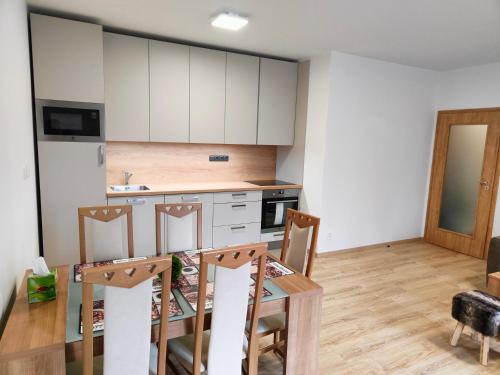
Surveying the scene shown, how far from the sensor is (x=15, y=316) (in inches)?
59.9

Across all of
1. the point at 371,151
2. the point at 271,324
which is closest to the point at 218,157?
the point at 371,151

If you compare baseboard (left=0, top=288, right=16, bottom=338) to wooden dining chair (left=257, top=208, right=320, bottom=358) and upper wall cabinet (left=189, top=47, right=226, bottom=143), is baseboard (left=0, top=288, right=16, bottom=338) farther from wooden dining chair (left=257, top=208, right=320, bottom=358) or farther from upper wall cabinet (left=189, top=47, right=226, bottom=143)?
upper wall cabinet (left=189, top=47, right=226, bottom=143)

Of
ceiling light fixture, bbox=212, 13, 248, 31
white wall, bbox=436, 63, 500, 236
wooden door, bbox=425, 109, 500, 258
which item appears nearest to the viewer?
ceiling light fixture, bbox=212, 13, 248, 31

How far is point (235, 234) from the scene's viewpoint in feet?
13.6

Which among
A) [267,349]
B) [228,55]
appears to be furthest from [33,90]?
[267,349]

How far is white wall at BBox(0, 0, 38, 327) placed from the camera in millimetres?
1744

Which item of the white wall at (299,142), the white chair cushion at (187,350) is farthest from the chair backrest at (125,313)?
the white wall at (299,142)

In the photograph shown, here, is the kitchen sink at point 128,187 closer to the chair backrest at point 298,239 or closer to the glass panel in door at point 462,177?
the chair backrest at point 298,239

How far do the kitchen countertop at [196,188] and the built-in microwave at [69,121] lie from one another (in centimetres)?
60

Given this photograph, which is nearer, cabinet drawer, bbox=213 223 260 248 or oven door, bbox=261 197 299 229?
cabinet drawer, bbox=213 223 260 248

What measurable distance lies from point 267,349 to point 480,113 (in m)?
4.17

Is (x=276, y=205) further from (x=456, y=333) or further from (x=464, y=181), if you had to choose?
(x=464, y=181)

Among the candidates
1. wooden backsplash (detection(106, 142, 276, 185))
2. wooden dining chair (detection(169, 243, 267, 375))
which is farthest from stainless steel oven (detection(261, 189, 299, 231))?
wooden dining chair (detection(169, 243, 267, 375))

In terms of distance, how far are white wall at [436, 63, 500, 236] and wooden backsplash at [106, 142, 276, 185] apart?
257 centimetres
